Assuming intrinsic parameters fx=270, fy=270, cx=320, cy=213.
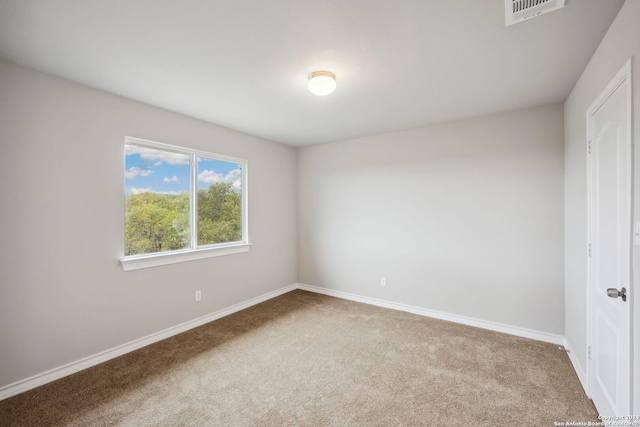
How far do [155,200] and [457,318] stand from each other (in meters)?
3.89

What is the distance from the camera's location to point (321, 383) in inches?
86.9

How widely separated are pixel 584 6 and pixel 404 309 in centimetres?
343

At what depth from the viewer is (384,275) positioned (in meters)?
4.00

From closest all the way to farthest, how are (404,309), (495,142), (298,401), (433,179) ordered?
(298,401) → (495,142) → (433,179) → (404,309)

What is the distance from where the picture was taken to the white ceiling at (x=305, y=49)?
1534 mm

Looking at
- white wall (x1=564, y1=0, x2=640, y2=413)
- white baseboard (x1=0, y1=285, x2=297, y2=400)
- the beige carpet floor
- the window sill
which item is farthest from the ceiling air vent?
white baseboard (x1=0, y1=285, x2=297, y2=400)

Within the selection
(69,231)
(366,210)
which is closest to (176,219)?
(69,231)

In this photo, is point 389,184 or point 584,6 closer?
point 584,6

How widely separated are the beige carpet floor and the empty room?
0.02m

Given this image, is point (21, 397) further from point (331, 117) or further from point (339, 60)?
point (331, 117)

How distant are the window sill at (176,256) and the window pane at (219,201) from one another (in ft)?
0.45

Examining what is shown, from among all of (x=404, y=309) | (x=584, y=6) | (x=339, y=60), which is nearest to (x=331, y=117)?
(x=339, y=60)

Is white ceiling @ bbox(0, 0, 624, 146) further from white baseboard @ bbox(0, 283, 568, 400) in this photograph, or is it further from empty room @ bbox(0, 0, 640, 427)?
white baseboard @ bbox(0, 283, 568, 400)

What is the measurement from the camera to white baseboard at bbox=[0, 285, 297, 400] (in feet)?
6.82
